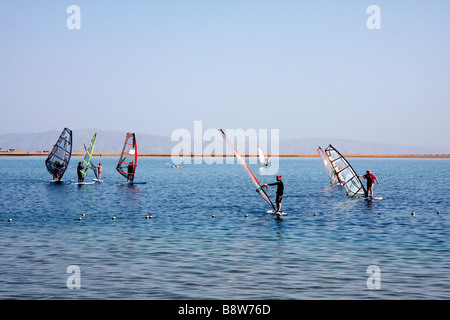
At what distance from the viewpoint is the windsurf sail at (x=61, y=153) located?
192 ft

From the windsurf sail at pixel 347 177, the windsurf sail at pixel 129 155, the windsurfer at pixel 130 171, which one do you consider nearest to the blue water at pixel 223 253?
the windsurf sail at pixel 347 177

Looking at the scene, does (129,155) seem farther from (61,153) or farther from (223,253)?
(223,253)

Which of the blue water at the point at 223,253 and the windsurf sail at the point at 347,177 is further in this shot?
the windsurf sail at the point at 347,177

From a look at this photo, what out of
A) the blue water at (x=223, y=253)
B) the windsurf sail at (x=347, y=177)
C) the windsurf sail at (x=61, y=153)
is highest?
the windsurf sail at (x=61, y=153)

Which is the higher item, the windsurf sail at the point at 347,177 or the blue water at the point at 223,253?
the windsurf sail at the point at 347,177

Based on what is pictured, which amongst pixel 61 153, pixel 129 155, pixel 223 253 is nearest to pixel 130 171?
pixel 129 155

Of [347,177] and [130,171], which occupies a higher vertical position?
[130,171]

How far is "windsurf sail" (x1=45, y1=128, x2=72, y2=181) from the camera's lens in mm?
58656

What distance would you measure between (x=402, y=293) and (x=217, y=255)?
7.16m

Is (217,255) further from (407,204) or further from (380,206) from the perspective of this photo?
(407,204)

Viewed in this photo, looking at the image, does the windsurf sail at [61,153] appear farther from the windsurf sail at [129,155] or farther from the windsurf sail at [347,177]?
the windsurf sail at [347,177]

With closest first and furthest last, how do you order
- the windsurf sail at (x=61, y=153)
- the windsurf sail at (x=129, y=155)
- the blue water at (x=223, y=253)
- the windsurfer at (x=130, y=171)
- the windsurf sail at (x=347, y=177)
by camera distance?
the blue water at (x=223, y=253)
the windsurf sail at (x=347, y=177)
the windsurf sail at (x=61, y=153)
the windsurf sail at (x=129, y=155)
the windsurfer at (x=130, y=171)

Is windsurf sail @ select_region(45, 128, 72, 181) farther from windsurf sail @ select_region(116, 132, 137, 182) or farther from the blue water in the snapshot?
the blue water

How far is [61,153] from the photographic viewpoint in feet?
195
